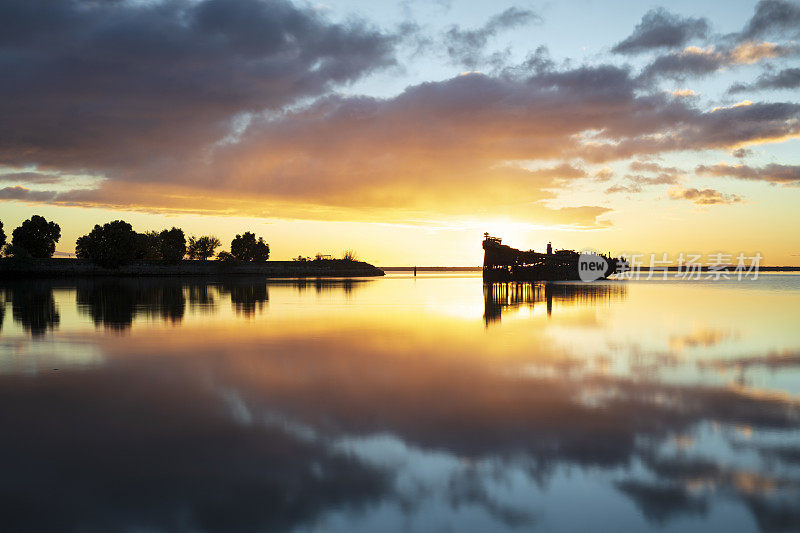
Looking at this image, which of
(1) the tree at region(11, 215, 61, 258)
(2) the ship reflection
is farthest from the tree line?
(2) the ship reflection

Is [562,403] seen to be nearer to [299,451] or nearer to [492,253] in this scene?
[299,451]

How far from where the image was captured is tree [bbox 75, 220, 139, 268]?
13888 centimetres

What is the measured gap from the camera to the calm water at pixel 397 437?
6645 mm

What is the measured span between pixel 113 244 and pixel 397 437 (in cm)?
14842

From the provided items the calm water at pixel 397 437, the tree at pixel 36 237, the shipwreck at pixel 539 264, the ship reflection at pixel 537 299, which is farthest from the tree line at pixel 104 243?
the calm water at pixel 397 437

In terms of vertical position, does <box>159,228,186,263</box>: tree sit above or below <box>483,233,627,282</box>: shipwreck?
above

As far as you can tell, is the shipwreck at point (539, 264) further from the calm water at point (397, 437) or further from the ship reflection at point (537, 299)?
the calm water at point (397, 437)

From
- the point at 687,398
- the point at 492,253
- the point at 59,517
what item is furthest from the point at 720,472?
the point at 492,253

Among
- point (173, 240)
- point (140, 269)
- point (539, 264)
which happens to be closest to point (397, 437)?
point (539, 264)

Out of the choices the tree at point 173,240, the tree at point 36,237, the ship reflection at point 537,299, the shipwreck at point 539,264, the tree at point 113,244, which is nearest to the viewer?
the ship reflection at point 537,299

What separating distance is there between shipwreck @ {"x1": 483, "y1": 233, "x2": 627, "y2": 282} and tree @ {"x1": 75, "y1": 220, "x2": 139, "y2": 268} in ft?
293

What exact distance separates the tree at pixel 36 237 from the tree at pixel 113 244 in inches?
1039

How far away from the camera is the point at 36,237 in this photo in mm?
156875

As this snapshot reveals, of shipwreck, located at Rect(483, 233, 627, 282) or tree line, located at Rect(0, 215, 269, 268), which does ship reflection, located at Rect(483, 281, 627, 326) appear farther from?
tree line, located at Rect(0, 215, 269, 268)
